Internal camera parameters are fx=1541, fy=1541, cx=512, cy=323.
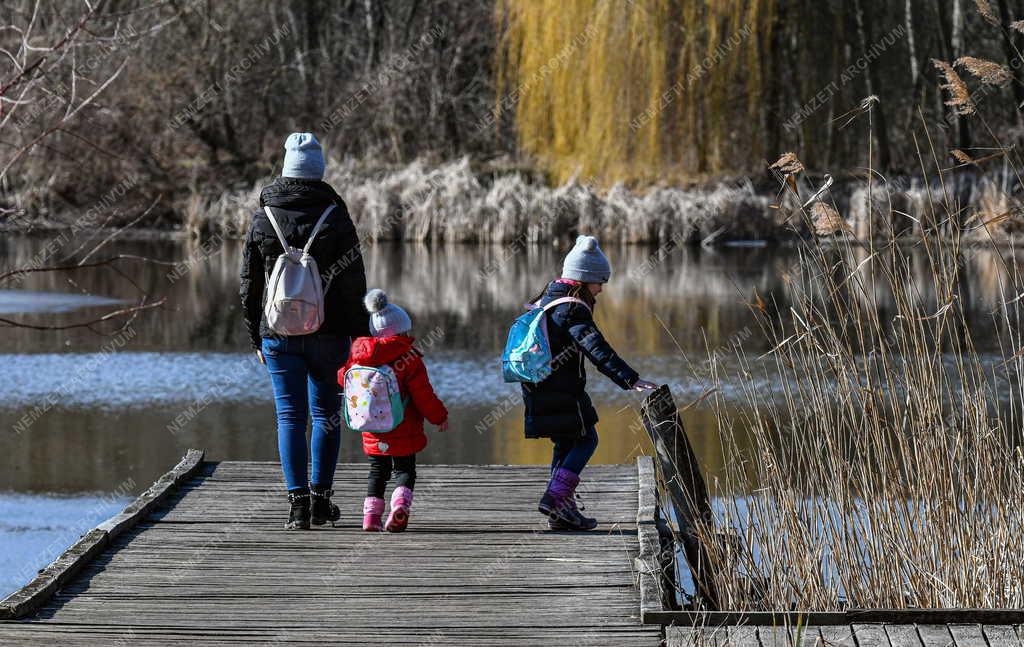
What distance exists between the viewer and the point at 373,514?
242 inches

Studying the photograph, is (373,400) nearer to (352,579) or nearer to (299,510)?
(299,510)

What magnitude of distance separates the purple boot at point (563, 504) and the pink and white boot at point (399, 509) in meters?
0.53

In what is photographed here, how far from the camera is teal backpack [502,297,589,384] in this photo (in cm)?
590

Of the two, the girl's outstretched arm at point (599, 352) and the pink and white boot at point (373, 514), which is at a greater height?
the girl's outstretched arm at point (599, 352)

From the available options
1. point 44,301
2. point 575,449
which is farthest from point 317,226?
point 44,301

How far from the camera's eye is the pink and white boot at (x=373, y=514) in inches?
242

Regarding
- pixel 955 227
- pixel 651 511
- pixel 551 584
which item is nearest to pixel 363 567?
pixel 551 584

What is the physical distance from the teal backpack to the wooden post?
0.48m

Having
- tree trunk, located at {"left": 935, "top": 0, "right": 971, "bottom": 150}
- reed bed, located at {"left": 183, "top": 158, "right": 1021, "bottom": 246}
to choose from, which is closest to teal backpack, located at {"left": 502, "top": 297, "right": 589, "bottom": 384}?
reed bed, located at {"left": 183, "top": 158, "right": 1021, "bottom": 246}

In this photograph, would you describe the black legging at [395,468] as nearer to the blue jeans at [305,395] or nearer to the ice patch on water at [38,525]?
the blue jeans at [305,395]

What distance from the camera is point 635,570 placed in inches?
217

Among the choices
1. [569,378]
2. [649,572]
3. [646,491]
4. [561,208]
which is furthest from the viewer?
[561,208]

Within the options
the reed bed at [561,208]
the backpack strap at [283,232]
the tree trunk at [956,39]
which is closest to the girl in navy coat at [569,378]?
the backpack strap at [283,232]

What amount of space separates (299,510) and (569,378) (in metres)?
1.23
